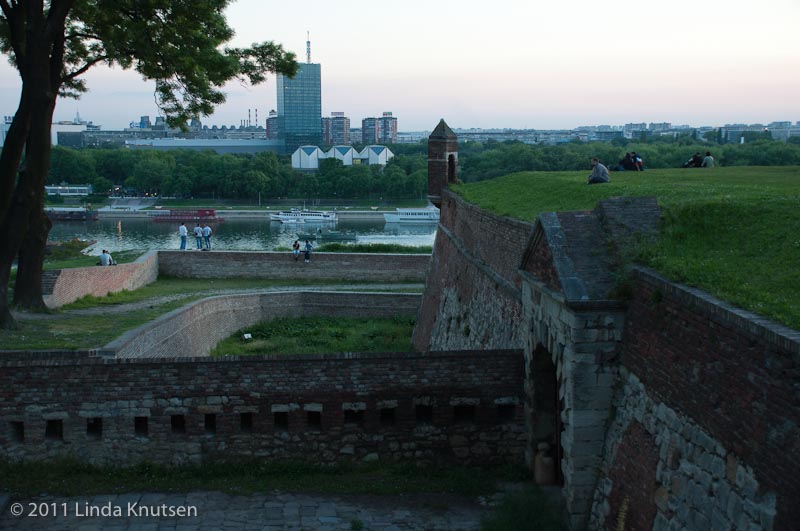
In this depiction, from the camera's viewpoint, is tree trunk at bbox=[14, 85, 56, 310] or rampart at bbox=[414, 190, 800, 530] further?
→ tree trunk at bbox=[14, 85, 56, 310]

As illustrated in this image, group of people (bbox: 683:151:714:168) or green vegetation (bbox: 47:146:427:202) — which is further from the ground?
group of people (bbox: 683:151:714:168)

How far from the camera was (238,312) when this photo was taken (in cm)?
2169

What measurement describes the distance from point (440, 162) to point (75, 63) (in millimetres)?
9621

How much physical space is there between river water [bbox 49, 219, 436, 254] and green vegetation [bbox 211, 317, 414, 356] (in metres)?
33.1

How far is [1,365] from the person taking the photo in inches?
370

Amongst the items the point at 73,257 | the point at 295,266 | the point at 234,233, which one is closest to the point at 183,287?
the point at 73,257

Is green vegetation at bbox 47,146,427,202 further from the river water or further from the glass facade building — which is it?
the glass facade building

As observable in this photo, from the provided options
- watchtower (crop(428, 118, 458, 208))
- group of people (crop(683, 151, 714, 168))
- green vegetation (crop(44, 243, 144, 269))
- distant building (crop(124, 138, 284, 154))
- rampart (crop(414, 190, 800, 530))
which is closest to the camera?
rampart (crop(414, 190, 800, 530))

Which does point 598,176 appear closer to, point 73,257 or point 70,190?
point 73,257

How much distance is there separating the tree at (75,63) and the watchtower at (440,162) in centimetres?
715

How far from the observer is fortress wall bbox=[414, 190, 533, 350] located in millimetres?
12172

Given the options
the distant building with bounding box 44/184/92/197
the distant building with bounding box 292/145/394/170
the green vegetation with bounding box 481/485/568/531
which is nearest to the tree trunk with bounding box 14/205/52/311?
the green vegetation with bounding box 481/485/568/531

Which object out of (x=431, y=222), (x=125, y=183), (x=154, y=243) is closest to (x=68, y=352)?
(x=154, y=243)

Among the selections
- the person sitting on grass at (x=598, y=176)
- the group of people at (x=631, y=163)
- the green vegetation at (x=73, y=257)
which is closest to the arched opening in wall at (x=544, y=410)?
the person sitting on grass at (x=598, y=176)
